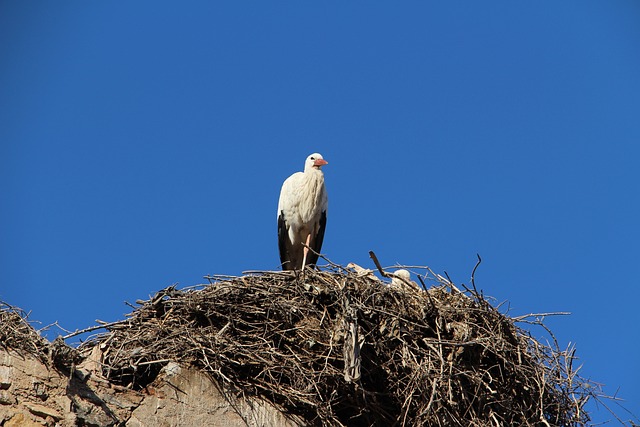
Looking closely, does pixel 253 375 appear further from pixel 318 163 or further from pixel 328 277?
pixel 318 163

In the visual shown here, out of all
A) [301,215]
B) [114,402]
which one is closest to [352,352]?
[114,402]

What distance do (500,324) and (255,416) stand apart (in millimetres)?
2024

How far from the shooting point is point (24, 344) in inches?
224

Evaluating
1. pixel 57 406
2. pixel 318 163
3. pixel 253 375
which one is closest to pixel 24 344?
pixel 57 406

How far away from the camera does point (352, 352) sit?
6184mm

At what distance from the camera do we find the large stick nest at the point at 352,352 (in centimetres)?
635

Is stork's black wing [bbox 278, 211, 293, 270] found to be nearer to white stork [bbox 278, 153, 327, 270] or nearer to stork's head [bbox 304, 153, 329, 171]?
white stork [bbox 278, 153, 327, 270]

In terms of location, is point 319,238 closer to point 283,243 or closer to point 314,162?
point 283,243

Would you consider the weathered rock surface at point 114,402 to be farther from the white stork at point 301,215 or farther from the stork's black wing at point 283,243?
the stork's black wing at point 283,243

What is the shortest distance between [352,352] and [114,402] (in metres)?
1.70

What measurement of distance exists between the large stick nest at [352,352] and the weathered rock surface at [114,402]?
118 mm

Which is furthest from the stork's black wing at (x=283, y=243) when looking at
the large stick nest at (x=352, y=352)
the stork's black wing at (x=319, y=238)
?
the large stick nest at (x=352, y=352)

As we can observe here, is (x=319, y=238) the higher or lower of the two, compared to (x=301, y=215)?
lower

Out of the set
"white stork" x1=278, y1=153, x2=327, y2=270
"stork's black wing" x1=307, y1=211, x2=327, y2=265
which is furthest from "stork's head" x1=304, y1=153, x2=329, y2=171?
"stork's black wing" x1=307, y1=211, x2=327, y2=265
